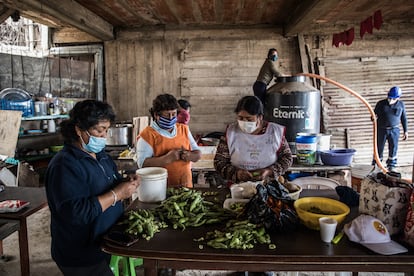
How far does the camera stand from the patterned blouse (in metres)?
2.71

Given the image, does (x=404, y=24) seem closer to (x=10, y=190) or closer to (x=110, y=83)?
(x=110, y=83)

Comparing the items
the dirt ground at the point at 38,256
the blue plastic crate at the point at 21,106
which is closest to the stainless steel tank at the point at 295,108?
the dirt ground at the point at 38,256

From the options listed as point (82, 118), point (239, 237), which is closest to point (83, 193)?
point (82, 118)

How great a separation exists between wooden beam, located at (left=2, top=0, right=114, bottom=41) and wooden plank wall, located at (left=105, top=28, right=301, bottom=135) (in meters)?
0.77

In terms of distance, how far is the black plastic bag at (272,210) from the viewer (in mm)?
1731

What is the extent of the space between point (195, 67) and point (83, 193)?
5997mm

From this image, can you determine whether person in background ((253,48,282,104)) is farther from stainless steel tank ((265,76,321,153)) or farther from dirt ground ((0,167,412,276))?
dirt ground ((0,167,412,276))

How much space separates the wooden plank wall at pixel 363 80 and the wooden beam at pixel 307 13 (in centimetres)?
104

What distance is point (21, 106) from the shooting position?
5855mm

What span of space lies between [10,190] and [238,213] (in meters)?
2.46

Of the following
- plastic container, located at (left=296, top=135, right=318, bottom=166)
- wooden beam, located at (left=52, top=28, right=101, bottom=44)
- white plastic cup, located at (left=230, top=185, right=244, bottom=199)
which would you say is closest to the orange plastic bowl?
white plastic cup, located at (left=230, top=185, right=244, bottom=199)

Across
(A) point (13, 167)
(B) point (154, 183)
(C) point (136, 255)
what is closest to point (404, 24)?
(B) point (154, 183)

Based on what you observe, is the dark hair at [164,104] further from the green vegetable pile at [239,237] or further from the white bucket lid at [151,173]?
the green vegetable pile at [239,237]

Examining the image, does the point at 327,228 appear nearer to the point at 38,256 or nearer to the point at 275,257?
the point at 275,257
